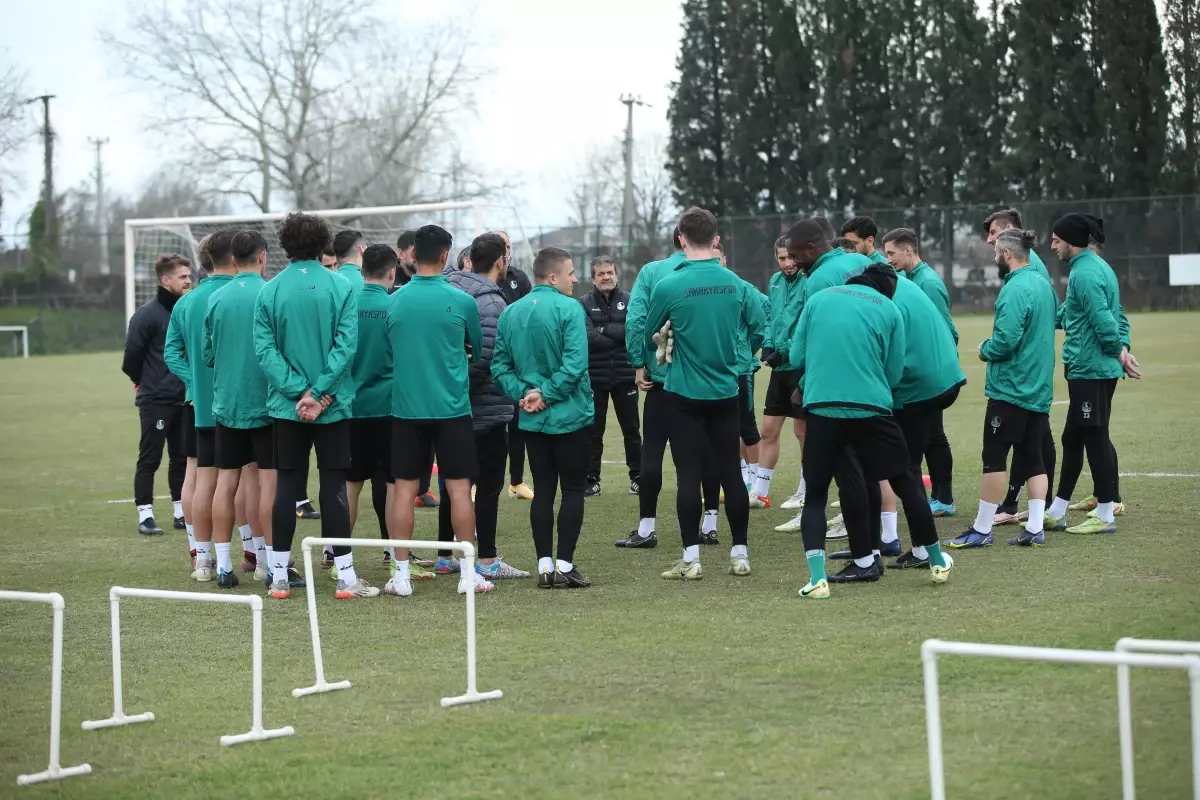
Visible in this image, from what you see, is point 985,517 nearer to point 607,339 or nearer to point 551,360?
point 551,360

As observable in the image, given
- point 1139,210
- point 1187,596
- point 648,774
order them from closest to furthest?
point 648,774, point 1187,596, point 1139,210

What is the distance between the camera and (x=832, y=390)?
741cm

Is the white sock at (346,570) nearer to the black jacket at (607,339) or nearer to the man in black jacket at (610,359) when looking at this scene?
the man in black jacket at (610,359)

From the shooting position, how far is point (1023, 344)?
8641 mm

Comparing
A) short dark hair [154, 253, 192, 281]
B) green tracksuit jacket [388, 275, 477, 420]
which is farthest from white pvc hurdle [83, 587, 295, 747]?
short dark hair [154, 253, 192, 281]

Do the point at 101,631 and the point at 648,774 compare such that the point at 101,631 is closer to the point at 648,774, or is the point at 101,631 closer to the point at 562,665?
the point at 562,665

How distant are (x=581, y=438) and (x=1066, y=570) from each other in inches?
109

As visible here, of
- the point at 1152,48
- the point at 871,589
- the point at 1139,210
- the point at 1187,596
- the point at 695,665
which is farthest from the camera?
the point at 1152,48

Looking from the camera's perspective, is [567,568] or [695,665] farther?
[567,568]

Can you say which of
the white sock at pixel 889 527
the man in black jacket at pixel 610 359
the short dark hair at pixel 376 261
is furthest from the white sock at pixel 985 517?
the short dark hair at pixel 376 261

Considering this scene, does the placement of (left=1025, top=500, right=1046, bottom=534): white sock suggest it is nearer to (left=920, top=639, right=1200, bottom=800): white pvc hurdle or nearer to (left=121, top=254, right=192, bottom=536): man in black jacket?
(left=920, top=639, right=1200, bottom=800): white pvc hurdle

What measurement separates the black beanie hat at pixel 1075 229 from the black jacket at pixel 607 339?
374 cm

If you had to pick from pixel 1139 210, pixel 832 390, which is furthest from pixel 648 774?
pixel 1139 210

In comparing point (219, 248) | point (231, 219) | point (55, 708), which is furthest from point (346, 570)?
point (231, 219)
